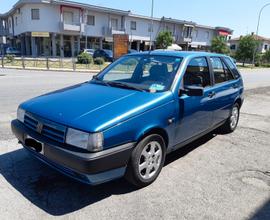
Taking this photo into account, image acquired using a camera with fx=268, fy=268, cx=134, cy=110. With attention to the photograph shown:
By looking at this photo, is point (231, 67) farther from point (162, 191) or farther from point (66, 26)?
point (66, 26)

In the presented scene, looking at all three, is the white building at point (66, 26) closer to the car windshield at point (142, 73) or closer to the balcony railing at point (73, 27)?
the balcony railing at point (73, 27)

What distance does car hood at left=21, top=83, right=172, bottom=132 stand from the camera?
9.44ft

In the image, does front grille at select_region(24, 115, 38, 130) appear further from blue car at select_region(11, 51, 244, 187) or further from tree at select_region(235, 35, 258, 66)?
tree at select_region(235, 35, 258, 66)

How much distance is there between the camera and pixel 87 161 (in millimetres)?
2723

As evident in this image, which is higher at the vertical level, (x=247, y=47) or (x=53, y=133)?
(x=247, y=47)

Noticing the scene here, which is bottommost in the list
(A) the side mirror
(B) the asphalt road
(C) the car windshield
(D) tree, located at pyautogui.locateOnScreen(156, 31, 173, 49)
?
(B) the asphalt road

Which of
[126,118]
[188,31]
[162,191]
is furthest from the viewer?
[188,31]

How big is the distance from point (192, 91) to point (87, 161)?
1733mm

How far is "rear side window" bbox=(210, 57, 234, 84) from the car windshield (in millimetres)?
1078

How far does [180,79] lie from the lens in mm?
3781

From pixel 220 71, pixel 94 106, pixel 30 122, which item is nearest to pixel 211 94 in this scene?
pixel 220 71

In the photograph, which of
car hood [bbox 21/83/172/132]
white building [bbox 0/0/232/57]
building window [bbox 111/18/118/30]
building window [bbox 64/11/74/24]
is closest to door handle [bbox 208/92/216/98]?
car hood [bbox 21/83/172/132]

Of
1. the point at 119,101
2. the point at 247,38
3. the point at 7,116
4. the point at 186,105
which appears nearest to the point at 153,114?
the point at 119,101

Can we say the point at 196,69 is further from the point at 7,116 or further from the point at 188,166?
the point at 7,116
